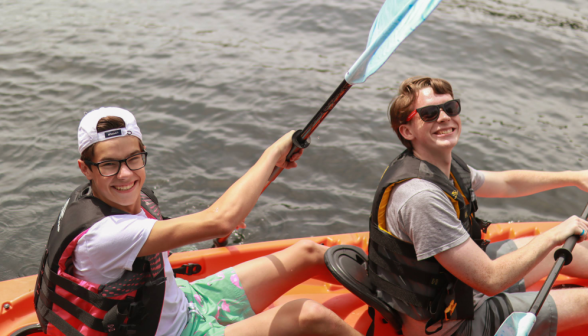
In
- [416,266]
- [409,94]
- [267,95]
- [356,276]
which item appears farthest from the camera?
[267,95]

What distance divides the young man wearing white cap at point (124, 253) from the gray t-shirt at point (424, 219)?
0.50m

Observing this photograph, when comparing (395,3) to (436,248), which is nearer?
(436,248)

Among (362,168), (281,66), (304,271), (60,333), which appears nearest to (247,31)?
(281,66)

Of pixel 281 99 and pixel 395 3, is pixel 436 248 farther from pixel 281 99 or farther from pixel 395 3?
pixel 281 99

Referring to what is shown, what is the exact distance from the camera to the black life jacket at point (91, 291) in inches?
78.6

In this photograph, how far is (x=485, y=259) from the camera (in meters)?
2.05

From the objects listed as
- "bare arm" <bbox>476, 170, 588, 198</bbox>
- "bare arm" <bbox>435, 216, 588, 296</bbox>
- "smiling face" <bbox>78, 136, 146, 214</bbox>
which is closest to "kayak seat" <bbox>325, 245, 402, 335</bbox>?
"bare arm" <bbox>435, 216, 588, 296</bbox>

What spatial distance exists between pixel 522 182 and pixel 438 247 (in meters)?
1.03

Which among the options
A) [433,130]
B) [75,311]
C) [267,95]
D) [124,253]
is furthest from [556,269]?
[267,95]

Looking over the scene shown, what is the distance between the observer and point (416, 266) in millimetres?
2180

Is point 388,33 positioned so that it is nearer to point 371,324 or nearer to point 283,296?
point 371,324

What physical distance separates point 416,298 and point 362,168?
297cm

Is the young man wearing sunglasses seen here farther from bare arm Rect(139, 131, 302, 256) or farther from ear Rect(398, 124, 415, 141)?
bare arm Rect(139, 131, 302, 256)

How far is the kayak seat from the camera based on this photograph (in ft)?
7.65
